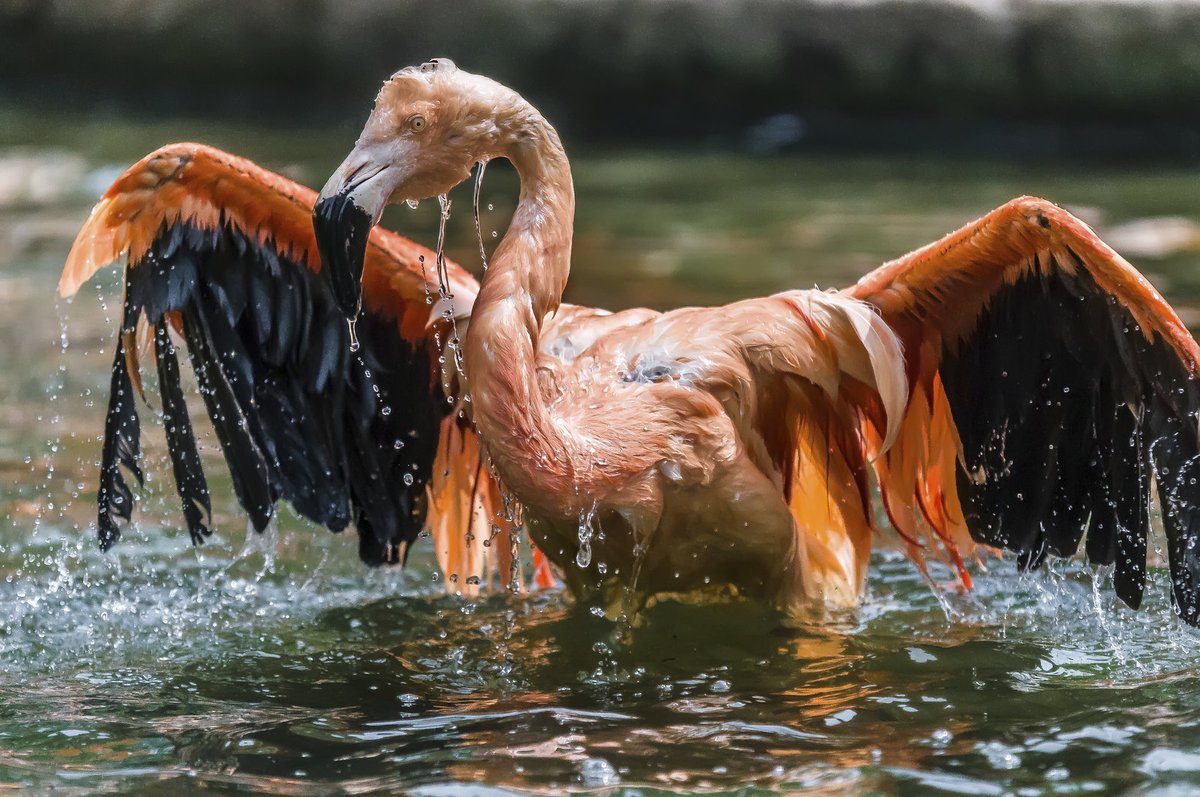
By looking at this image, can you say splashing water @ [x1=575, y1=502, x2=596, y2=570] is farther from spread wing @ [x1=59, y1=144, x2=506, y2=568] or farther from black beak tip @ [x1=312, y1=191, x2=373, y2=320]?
spread wing @ [x1=59, y1=144, x2=506, y2=568]

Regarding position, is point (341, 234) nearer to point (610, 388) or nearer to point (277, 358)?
point (610, 388)

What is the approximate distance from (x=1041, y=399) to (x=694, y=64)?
984 cm

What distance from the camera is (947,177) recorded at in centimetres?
1252

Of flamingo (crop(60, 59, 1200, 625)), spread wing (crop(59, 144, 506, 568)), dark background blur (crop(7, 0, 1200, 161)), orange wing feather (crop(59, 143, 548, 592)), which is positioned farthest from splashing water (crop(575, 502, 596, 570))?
dark background blur (crop(7, 0, 1200, 161))

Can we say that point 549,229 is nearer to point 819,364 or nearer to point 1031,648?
point 819,364

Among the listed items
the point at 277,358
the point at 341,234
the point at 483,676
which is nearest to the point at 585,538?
the point at 483,676

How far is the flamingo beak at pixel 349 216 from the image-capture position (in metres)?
4.13

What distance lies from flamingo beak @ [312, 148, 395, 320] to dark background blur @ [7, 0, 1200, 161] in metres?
10.2

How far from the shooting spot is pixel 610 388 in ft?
15.9

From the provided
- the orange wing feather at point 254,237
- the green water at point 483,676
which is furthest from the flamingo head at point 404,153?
the green water at point 483,676

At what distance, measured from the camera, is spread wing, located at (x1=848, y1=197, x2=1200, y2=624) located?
4.58 metres

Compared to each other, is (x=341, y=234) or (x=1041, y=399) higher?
(x=341, y=234)

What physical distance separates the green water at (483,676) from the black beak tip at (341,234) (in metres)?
1.28

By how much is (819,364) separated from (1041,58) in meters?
9.57
